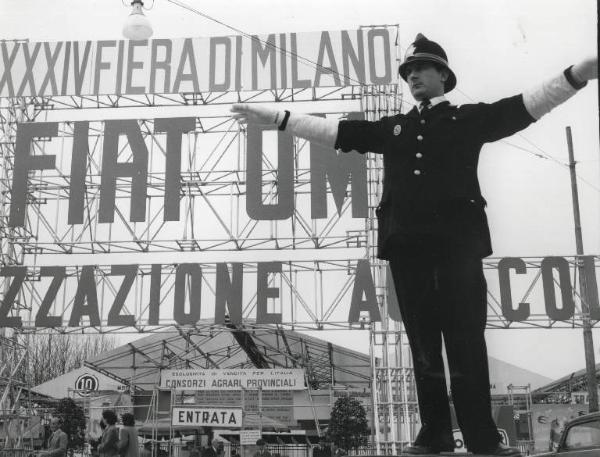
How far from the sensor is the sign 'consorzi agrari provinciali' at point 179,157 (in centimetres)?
1276

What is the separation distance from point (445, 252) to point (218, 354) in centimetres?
1514

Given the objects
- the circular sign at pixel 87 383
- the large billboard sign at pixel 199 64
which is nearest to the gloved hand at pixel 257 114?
the large billboard sign at pixel 199 64

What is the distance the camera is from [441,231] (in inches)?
94.0

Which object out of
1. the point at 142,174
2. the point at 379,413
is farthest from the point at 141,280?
the point at 379,413

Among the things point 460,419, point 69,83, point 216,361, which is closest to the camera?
point 460,419

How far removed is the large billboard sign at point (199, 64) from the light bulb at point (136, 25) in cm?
266

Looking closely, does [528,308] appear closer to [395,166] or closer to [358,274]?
[358,274]

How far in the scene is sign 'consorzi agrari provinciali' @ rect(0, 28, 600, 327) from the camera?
41.9ft

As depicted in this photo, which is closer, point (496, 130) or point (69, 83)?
point (496, 130)

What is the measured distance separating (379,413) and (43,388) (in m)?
11.1

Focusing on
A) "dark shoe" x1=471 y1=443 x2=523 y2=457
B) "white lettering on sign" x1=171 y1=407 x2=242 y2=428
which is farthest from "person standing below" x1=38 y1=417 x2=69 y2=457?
"dark shoe" x1=471 y1=443 x2=523 y2=457

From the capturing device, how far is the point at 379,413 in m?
11.9

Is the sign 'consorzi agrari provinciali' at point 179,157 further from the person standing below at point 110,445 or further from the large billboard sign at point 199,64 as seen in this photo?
the person standing below at point 110,445

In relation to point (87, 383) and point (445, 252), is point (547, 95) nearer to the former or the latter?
point (445, 252)
